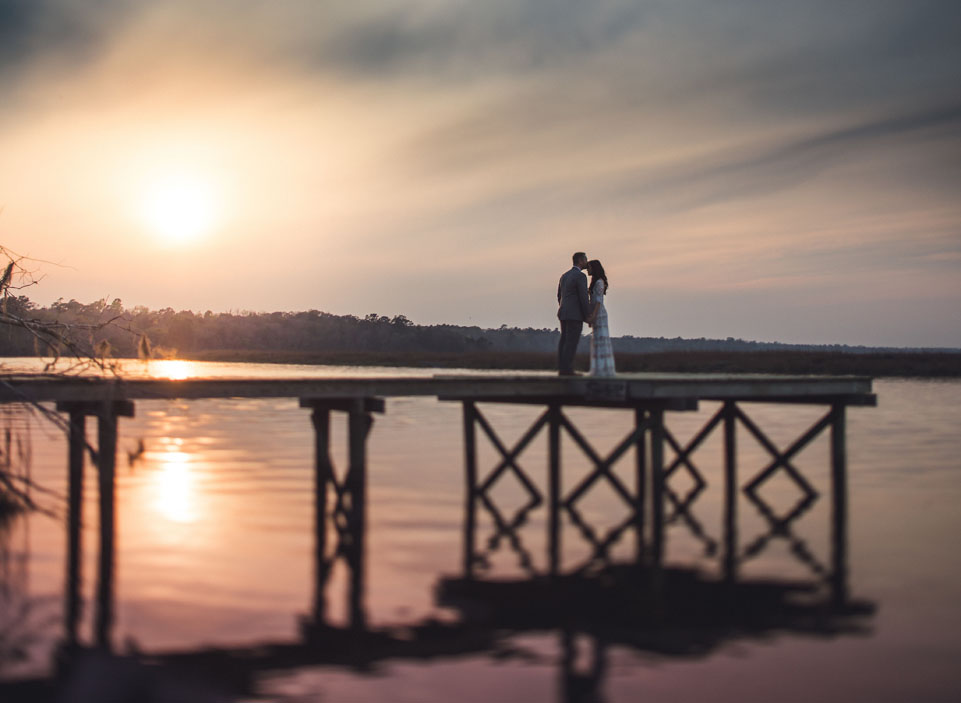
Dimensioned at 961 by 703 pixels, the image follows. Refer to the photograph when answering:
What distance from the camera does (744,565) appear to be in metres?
15.7

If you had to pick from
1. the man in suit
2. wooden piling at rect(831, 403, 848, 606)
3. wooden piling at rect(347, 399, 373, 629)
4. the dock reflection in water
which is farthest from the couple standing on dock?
wooden piling at rect(831, 403, 848, 606)

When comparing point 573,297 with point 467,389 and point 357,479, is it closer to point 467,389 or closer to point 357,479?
point 467,389

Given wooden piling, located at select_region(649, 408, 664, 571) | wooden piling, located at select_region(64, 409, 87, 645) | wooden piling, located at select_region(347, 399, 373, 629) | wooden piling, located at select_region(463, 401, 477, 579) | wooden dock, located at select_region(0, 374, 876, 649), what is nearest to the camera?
wooden piling, located at select_region(64, 409, 87, 645)

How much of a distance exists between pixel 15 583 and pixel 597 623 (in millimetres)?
7518

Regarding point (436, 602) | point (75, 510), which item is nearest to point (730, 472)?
point (436, 602)

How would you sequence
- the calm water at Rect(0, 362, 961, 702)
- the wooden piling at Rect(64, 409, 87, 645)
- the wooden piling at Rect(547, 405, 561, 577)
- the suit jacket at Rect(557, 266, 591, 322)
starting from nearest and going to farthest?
the calm water at Rect(0, 362, 961, 702) → the wooden piling at Rect(64, 409, 87, 645) → the suit jacket at Rect(557, 266, 591, 322) → the wooden piling at Rect(547, 405, 561, 577)

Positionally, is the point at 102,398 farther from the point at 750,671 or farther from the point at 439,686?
the point at 750,671

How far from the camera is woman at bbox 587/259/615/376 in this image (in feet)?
60.2

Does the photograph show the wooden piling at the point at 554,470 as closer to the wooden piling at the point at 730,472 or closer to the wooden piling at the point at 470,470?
the wooden piling at the point at 470,470

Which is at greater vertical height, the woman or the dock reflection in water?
the woman

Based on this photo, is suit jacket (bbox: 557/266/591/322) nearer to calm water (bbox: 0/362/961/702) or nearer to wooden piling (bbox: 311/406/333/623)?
calm water (bbox: 0/362/961/702)

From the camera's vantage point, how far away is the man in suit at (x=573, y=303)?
58.7 feet

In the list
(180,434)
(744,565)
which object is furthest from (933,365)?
(744,565)

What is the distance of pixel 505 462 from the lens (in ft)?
66.3
